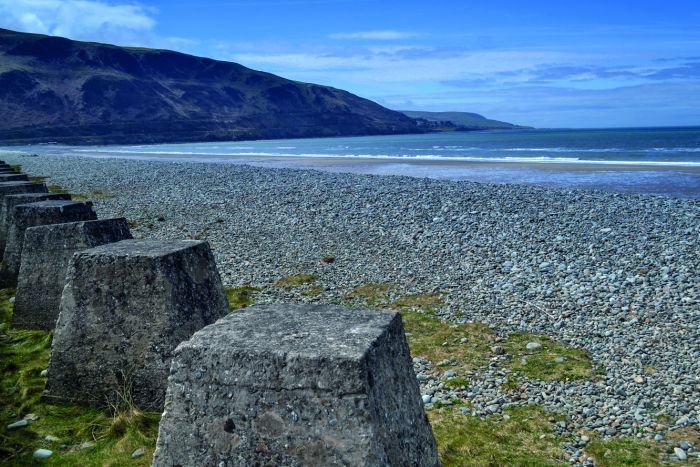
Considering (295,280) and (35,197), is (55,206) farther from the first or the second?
(295,280)

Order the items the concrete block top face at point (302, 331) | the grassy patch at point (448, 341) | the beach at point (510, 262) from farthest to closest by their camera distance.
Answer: the grassy patch at point (448, 341) < the beach at point (510, 262) < the concrete block top face at point (302, 331)

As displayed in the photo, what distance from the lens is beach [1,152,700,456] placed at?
22.2 ft

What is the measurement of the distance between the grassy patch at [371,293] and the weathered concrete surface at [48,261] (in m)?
3.80

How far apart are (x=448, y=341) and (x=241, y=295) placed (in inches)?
151

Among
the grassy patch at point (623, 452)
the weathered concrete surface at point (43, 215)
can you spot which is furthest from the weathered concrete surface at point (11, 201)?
the grassy patch at point (623, 452)

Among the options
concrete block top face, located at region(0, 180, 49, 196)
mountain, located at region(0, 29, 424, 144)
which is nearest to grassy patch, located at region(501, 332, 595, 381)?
concrete block top face, located at region(0, 180, 49, 196)

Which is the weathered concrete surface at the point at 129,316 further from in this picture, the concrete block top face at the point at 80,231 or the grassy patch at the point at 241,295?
the grassy patch at the point at 241,295

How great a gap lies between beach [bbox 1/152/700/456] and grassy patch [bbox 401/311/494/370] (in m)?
0.27

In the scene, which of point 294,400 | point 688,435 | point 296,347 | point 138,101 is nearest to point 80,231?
point 296,347

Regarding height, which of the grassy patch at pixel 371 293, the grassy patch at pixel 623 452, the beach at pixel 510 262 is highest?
the beach at pixel 510 262

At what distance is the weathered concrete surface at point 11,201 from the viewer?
1108cm

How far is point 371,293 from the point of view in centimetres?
1067

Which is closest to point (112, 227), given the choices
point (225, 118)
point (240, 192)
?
point (240, 192)

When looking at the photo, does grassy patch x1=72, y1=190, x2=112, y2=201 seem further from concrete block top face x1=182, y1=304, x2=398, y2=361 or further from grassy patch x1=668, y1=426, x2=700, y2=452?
grassy patch x1=668, y1=426, x2=700, y2=452
